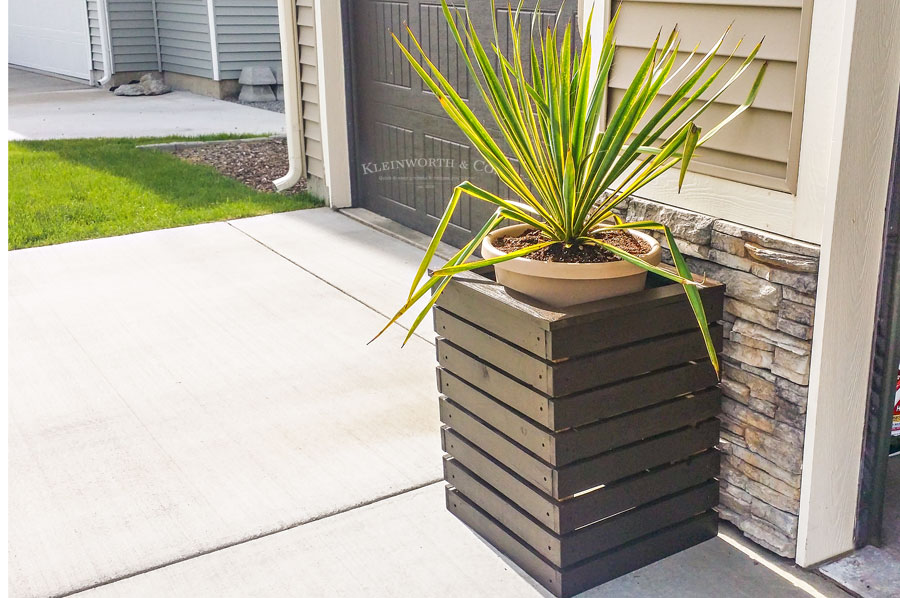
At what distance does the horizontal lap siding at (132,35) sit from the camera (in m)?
13.0

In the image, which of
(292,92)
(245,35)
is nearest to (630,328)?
(292,92)

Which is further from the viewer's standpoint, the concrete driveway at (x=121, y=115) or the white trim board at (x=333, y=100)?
the concrete driveway at (x=121, y=115)

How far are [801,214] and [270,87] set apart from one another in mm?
10387

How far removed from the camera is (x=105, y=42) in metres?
13.1

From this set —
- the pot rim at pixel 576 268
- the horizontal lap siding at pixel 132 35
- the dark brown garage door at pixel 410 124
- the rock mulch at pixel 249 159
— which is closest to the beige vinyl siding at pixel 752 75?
the pot rim at pixel 576 268

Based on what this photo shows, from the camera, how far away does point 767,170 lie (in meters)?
2.13

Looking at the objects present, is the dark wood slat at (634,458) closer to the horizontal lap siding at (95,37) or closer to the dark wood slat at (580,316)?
the dark wood slat at (580,316)

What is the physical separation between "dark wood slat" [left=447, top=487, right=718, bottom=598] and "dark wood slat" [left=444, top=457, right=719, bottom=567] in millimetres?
16

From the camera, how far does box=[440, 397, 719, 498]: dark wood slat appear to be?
2.08 meters

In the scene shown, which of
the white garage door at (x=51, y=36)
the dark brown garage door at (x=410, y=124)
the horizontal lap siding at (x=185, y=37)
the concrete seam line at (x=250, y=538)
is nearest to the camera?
the concrete seam line at (x=250, y=538)

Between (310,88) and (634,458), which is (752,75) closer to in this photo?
(634,458)

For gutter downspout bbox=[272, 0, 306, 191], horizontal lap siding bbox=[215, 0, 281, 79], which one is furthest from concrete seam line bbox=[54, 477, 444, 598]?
horizontal lap siding bbox=[215, 0, 281, 79]

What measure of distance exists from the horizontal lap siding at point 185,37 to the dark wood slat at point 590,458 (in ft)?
34.5

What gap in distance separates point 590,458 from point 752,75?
0.94 meters
